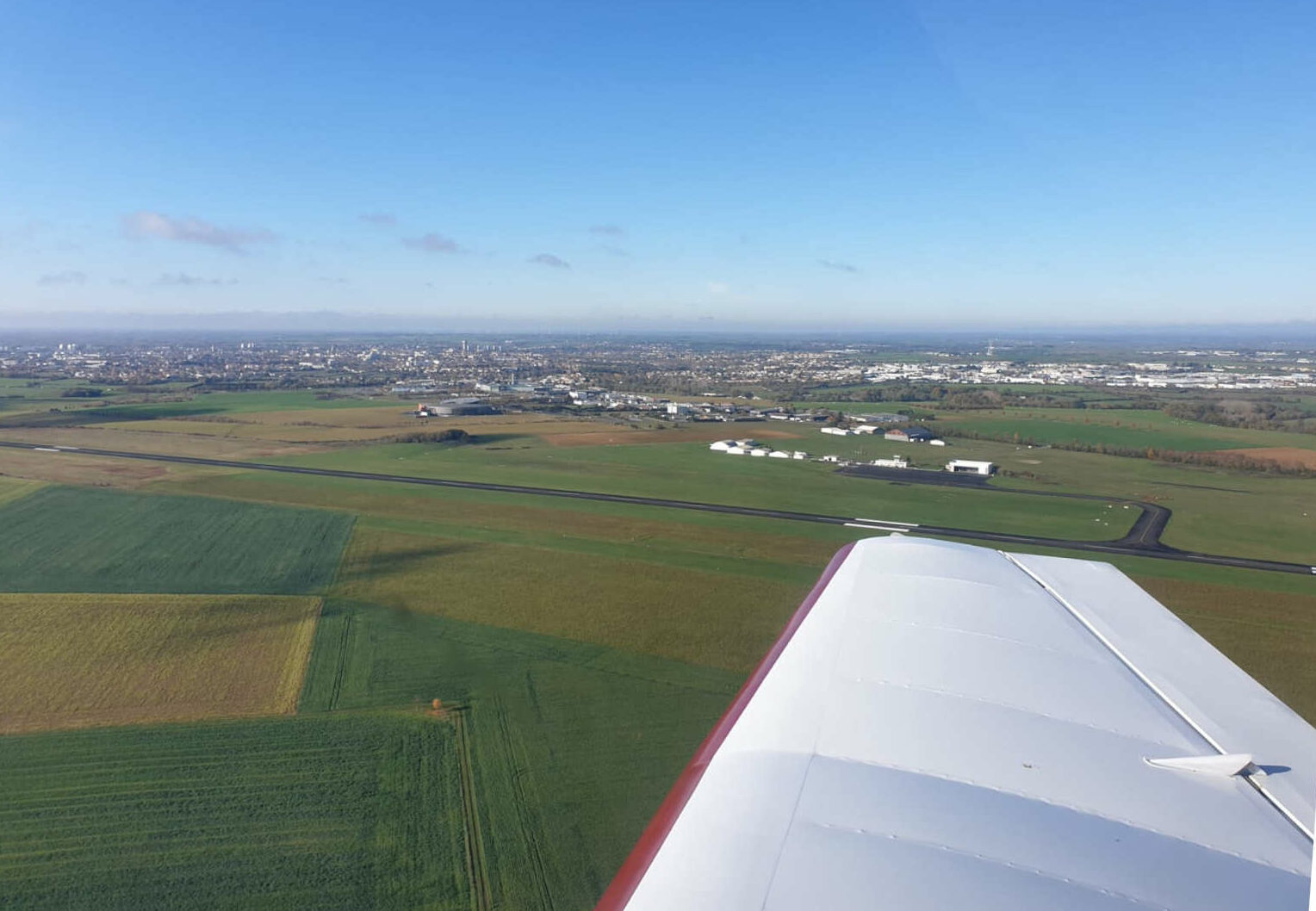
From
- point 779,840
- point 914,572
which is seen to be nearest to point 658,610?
point 914,572

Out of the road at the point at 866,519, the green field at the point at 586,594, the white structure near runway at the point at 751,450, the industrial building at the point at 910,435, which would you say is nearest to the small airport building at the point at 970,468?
the road at the point at 866,519

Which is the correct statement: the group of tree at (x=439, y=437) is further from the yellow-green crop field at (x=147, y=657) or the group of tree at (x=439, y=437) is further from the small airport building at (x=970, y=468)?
the small airport building at (x=970, y=468)

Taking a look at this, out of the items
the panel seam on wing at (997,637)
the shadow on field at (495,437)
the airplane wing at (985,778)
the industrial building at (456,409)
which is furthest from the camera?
the industrial building at (456,409)

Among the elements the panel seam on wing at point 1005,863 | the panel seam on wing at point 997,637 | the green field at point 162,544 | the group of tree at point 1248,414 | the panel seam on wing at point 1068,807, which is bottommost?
the green field at point 162,544

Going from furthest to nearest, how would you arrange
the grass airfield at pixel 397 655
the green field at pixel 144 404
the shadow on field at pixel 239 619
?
1. the green field at pixel 144 404
2. the shadow on field at pixel 239 619
3. the grass airfield at pixel 397 655

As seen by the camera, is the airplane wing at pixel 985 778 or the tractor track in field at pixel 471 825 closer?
the airplane wing at pixel 985 778

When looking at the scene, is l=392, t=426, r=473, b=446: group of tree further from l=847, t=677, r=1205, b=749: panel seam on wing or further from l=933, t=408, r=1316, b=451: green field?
l=847, t=677, r=1205, b=749: panel seam on wing
